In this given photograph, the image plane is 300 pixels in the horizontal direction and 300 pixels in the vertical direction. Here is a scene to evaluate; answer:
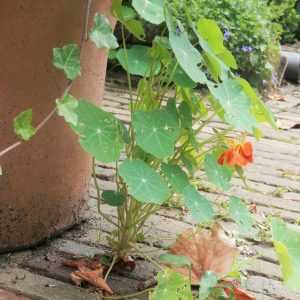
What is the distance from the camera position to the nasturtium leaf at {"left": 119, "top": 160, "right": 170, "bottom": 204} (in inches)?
55.7

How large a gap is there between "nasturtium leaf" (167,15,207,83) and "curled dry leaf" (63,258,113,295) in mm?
575

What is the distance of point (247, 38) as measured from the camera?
4.88m

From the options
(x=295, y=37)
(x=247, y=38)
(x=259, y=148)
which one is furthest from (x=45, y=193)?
(x=295, y=37)

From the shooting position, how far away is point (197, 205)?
1.50 m

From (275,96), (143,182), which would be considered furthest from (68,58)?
(275,96)

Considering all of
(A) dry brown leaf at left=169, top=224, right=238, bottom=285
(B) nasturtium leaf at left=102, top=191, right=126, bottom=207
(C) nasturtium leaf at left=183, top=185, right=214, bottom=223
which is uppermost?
(C) nasturtium leaf at left=183, top=185, right=214, bottom=223

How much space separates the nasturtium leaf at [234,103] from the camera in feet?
4.58

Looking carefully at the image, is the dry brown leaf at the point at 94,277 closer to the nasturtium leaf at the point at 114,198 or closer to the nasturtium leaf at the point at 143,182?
the nasturtium leaf at the point at 114,198

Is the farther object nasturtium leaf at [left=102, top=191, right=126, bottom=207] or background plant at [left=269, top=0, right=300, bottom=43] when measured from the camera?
background plant at [left=269, top=0, right=300, bottom=43]

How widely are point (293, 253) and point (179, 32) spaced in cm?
57

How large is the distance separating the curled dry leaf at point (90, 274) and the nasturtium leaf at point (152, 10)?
0.64 metres

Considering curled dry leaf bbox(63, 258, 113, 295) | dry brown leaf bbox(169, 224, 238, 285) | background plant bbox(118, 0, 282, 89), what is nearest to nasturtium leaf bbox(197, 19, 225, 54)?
dry brown leaf bbox(169, 224, 238, 285)

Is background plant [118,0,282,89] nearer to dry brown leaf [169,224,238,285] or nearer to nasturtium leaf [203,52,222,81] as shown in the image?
dry brown leaf [169,224,238,285]

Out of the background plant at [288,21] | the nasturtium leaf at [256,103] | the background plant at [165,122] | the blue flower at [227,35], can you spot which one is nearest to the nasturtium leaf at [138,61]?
the background plant at [165,122]
